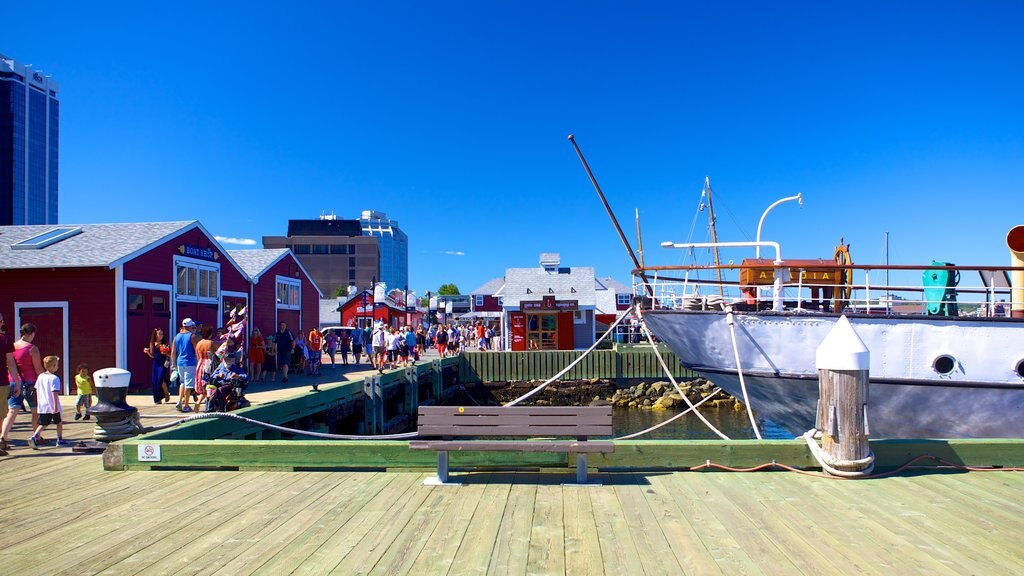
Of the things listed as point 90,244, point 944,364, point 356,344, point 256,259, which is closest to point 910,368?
point 944,364

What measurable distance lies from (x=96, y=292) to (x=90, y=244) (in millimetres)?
2076

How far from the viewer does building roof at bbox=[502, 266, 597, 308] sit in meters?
33.4

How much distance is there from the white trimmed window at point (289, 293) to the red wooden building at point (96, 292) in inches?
276

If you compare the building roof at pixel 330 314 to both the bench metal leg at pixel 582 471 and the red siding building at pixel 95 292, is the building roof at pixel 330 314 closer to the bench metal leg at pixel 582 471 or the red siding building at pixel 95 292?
the red siding building at pixel 95 292

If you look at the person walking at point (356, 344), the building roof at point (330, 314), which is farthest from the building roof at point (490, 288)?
the person walking at point (356, 344)

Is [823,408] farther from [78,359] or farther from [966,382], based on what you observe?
[78,359]

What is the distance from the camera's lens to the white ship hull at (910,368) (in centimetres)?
1060

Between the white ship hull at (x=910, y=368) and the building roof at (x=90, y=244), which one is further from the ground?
the building roof at (x=90, y=244)

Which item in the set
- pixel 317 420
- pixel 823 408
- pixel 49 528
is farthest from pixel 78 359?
pixel 823 408

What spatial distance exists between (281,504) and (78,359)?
13.1 m

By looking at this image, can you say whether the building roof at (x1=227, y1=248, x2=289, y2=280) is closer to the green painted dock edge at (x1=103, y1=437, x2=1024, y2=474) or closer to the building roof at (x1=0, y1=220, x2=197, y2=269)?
the building roof at (x1=0, y1=220, x2=197, y2=269)

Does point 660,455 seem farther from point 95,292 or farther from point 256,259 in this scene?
point 256,259

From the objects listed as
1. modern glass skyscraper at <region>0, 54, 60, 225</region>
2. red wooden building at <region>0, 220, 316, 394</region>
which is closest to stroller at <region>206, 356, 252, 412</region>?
red wooden building at <region>0, 220, 316, 394</region>

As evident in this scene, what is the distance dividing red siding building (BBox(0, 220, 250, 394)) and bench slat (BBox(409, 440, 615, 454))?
42.1 ft
